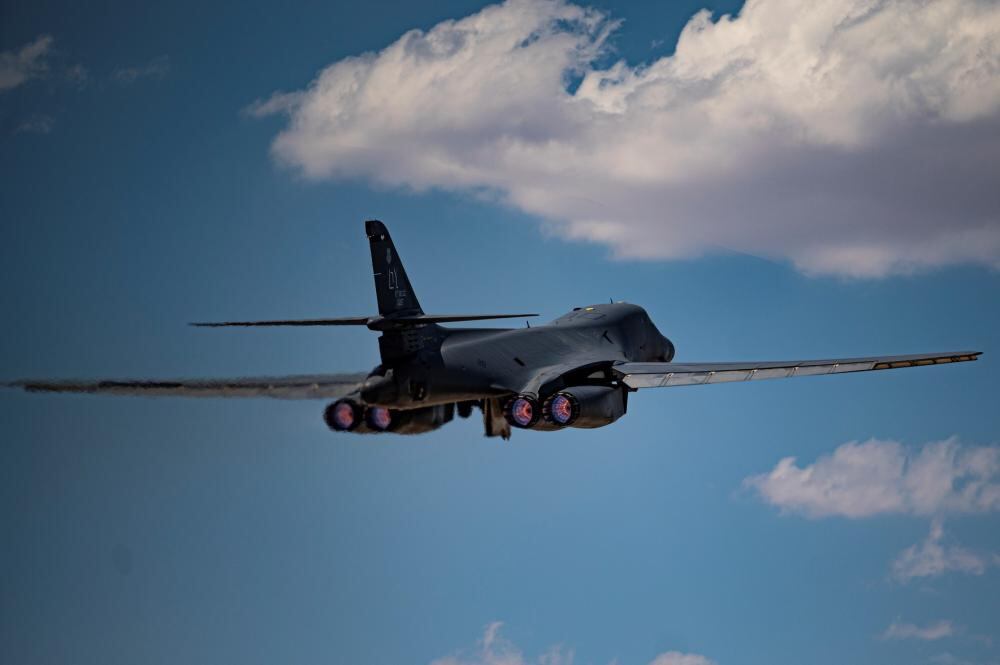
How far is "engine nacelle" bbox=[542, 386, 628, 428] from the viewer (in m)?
34.1

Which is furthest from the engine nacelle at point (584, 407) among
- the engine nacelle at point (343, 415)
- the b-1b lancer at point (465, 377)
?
the engine nacelle at point (343, 415)

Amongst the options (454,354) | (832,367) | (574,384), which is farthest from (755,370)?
(454,354)

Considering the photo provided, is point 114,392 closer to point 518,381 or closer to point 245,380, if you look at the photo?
point 245,380

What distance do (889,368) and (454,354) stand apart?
13462 mm

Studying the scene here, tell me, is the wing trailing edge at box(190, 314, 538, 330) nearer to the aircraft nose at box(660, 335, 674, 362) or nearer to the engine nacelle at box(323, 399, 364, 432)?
the engine nacelle at box(323, 399, 364, 432)

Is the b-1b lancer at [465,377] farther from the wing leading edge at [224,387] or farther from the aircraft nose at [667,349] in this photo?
the aircraft nose at [667,349]

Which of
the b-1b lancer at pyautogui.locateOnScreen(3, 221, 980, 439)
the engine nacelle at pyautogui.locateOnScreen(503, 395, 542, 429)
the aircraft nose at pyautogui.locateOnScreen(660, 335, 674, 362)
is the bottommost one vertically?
the engine nacelle at pyautogui.locateOnScreen(503, 395, 542, 429)


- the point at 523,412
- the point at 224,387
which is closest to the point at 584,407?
the point at 523,412

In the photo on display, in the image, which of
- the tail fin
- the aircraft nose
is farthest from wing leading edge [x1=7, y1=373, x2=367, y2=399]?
the aircraft nose

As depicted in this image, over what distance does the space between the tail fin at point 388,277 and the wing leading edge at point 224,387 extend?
7.61ft

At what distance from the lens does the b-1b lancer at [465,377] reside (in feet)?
101

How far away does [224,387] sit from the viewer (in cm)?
3055

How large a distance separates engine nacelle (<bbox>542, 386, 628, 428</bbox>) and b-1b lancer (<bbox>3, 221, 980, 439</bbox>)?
0.10 feet

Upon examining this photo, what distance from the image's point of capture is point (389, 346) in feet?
102
